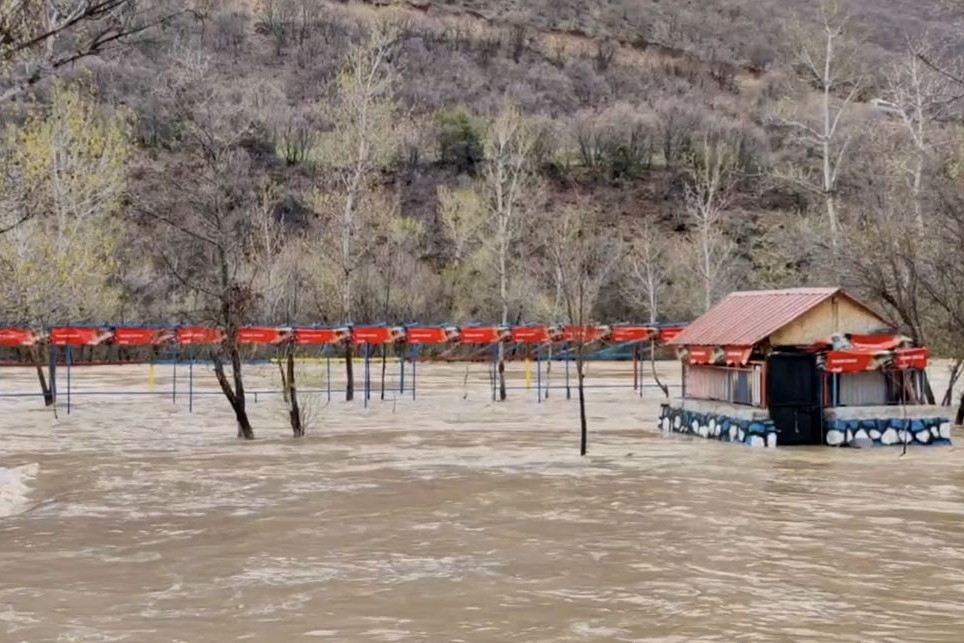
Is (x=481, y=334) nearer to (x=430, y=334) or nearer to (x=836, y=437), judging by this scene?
(x=430, y=334)

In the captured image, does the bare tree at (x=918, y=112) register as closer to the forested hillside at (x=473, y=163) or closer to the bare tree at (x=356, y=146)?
the forested hillside at (x=473, y=163)

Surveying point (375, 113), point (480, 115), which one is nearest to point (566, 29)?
point (480, 115)

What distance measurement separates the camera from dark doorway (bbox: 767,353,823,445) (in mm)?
22547

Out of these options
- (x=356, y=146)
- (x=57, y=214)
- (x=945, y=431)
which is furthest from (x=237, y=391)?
(x=57, y=214)

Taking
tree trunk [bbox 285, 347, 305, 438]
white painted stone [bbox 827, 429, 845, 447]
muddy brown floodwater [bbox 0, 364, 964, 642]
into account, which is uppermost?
tree trunk [bbox 285, 347, 305, 438]

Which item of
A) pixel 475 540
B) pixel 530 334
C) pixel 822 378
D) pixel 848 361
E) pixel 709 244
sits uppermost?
pixel 709 244

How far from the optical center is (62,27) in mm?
11812

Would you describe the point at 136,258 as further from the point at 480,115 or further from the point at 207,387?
the point at 480,115

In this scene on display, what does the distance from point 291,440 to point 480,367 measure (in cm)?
3020

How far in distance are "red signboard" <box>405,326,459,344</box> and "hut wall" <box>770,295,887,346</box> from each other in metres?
15.5

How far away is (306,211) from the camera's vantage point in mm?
85062

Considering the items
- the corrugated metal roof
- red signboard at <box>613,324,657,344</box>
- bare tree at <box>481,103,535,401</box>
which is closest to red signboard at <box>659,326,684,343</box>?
red signboard at <box>613,324,657,344</box>

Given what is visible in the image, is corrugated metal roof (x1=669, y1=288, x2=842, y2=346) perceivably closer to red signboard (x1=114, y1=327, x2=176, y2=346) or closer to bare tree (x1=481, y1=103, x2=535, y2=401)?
bare tree (x1=481, y1=103, x2=535, y2=401)

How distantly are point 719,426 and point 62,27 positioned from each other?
1626cm
